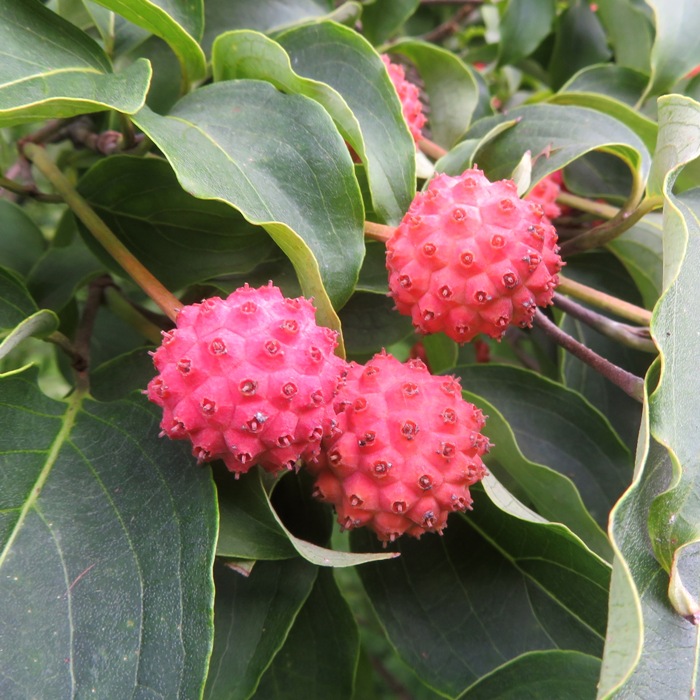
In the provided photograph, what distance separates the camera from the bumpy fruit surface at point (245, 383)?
69 cm

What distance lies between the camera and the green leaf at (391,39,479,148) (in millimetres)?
1225

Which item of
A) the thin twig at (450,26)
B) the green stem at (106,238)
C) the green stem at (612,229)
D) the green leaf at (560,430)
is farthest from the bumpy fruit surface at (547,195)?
the thin twig at (450,26)

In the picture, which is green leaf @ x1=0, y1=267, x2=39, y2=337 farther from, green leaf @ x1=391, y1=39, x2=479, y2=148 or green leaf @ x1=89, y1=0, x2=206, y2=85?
green leaf @ x1=391, y1=39, x2=479, y2=148

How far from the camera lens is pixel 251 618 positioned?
0.85m

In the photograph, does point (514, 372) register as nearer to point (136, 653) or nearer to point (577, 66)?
point (136, 653)

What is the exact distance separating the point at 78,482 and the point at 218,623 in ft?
0.79

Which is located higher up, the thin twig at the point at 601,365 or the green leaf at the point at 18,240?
the thin twig at the point at 601,365

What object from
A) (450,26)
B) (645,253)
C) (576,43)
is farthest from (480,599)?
(450,26)

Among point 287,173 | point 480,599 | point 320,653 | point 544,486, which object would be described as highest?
point 287,173

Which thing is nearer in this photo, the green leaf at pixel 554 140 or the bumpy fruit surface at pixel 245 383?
the bumpy fruit surface at pixel 245 383

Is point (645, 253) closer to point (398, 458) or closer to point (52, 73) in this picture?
point (398, 458)

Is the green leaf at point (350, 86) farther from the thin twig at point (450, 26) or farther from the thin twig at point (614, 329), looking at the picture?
the thin twig at point (450, 26)

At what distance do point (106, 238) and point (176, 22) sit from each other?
0.28 metres

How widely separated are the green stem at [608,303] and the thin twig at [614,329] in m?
0.01
